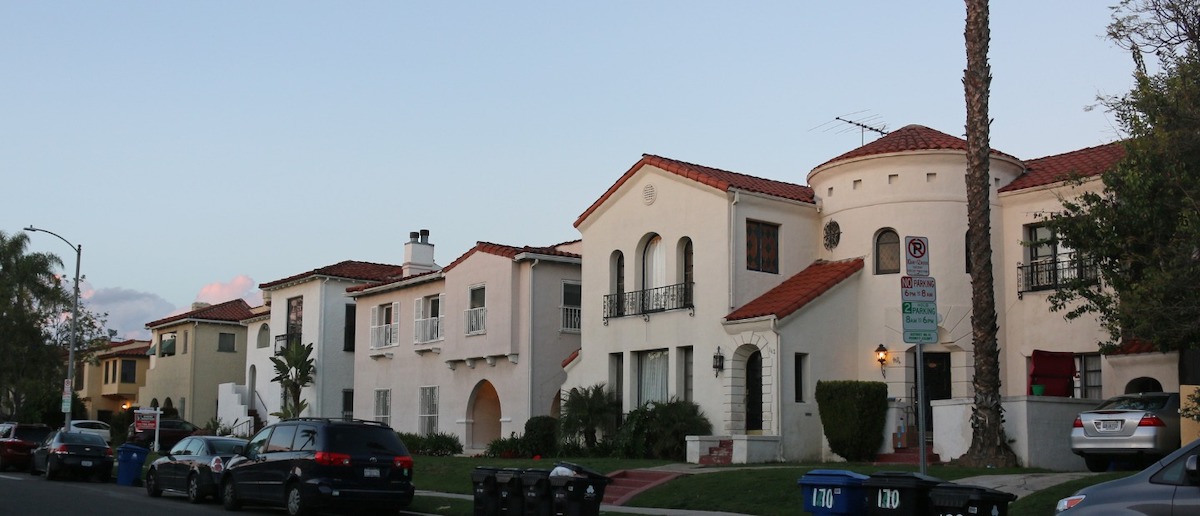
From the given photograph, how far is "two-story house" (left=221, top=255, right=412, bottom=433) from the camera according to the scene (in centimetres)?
4347

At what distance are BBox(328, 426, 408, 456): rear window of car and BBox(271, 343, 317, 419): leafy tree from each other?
79.2ft

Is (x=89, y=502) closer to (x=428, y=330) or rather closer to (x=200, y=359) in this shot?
(x=428, y=330)

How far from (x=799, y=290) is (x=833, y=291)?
745mm

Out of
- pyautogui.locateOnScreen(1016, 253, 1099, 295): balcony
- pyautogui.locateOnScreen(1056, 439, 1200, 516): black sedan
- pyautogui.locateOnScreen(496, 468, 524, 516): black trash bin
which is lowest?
pyautogui.locateOnScreen(496, 468, 524, 516): black trash bin

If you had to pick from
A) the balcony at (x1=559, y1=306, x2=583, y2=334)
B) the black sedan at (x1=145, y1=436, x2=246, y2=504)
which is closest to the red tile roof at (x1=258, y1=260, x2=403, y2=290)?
the balcony at (x1=559, y1=306, x2=583, y2=334)

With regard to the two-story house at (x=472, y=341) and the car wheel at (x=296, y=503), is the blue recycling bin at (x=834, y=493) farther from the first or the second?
the two-story house at (x=472, y=341)

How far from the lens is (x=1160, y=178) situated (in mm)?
16953

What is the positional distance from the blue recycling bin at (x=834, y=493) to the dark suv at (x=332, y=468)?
23.0 feet

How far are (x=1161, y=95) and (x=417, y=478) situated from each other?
16757 mm

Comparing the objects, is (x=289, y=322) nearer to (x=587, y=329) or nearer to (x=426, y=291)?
(x=426, y=291)

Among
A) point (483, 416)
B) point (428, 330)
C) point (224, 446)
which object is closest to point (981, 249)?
point (224, 446)

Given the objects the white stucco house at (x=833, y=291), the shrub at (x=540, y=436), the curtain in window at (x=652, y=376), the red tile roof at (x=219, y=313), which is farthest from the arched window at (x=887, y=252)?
the red tile roof at (x=219, y=313)

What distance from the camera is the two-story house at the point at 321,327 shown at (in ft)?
143

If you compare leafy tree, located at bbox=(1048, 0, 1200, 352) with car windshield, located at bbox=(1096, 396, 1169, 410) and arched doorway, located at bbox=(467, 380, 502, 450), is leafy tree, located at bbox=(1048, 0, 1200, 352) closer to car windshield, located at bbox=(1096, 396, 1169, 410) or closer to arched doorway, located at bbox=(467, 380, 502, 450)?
car windshield, located at bbox=(1096, 396, 1169, 410)
